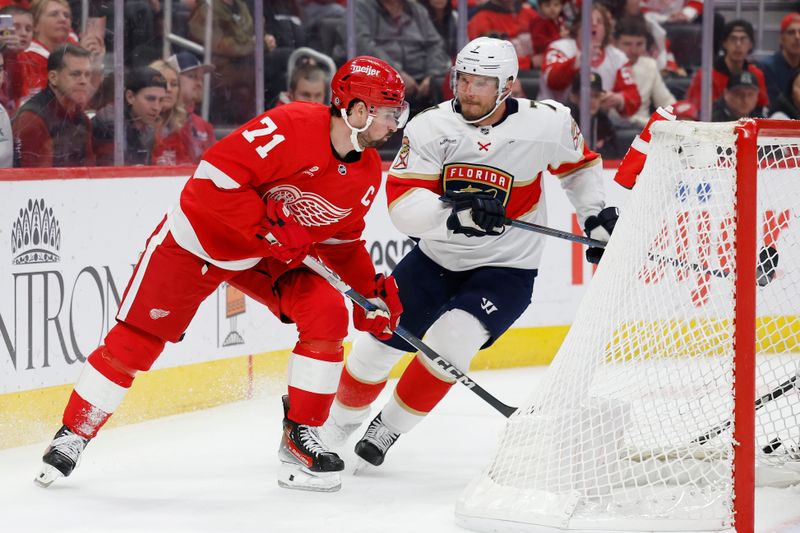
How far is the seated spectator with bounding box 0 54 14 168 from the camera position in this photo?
3.79m

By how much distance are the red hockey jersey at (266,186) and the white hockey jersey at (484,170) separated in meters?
0.15

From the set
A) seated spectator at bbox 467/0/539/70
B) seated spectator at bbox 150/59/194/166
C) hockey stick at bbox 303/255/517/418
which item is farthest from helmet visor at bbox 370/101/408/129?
seated spectator at bbox 467/0/539/70

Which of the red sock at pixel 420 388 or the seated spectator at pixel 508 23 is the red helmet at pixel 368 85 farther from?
the seated spectator at pixel 508 23

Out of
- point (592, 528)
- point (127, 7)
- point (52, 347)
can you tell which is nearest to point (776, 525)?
point (592, 528)

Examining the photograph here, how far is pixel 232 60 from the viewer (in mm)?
4781

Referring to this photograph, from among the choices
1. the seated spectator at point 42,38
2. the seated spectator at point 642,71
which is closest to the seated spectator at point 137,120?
the seated spectator at point 42,38

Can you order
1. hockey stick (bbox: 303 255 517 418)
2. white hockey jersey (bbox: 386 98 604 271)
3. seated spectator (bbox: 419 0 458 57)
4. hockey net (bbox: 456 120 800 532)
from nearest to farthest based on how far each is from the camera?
hockey net (bbox: 456 120 800 532)
hockey stick (bbox: 303 255 517 418)
white hockey jersey (bbox: 386 98 604 271)
seated spectator (bbox: 419 0 458 57)

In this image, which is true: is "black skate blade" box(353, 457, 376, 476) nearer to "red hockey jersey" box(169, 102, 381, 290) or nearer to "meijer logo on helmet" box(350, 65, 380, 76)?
"red hockey jersey" box(169, 102, 381, 290)

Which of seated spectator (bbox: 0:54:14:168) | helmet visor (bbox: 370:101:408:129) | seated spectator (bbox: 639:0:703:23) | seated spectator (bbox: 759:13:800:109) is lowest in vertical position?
seated spectator (bbox: 0:54:14:168)

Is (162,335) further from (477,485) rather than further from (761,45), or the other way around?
(761,45)

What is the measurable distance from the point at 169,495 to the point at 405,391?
0.69 metres

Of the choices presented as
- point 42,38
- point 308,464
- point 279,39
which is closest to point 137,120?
point 42,38

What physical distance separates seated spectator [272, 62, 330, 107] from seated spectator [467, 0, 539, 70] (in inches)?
32.5

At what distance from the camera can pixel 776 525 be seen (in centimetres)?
287
